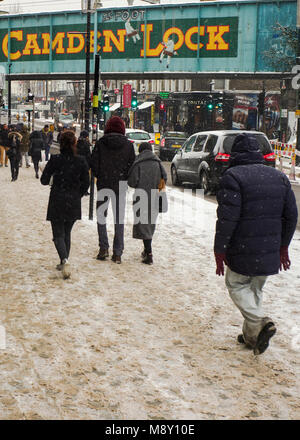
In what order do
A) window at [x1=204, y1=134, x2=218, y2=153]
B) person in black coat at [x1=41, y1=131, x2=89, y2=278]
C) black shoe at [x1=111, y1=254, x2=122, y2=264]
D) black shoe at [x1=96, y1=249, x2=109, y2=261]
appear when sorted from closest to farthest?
person in black coat at [x1=41, y1=131, x2=89, y2=278]
black shoe at [x1=111, y1=254, x2=122, y2=264]
black shoe at [x1=96, y1=249, x2=109, y2=261]
window at [x1=204, y1=134, x2=218, y2=153]

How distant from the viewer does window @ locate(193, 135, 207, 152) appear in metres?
18.4

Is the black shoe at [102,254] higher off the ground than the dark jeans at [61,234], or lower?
lower

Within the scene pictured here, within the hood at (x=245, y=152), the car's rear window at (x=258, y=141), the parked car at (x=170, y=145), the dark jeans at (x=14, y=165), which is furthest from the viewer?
the parked car at (x=170, y=145)

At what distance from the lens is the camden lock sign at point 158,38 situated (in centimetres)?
3634

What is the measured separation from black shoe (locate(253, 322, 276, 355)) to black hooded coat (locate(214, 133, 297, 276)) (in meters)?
0.44

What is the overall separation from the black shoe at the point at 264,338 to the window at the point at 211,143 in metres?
12.5

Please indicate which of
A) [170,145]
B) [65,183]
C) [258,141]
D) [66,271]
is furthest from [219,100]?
[66,271]

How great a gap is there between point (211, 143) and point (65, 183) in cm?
1031

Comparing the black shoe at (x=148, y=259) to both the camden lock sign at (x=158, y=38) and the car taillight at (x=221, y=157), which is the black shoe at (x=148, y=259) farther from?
the camden lock sign at (x=158, y=38)

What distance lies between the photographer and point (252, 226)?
5.22 meters

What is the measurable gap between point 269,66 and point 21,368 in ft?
110

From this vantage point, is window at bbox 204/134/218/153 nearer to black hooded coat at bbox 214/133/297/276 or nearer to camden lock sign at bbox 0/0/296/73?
black hooded coat at bbox 214/133/297/276

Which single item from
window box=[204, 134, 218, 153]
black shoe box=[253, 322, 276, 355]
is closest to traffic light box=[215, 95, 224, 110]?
window box=[204, 134, 218, 153]

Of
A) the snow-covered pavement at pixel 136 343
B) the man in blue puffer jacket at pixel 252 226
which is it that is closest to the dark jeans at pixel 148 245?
the snow-covered pavement at pixel 136 343
